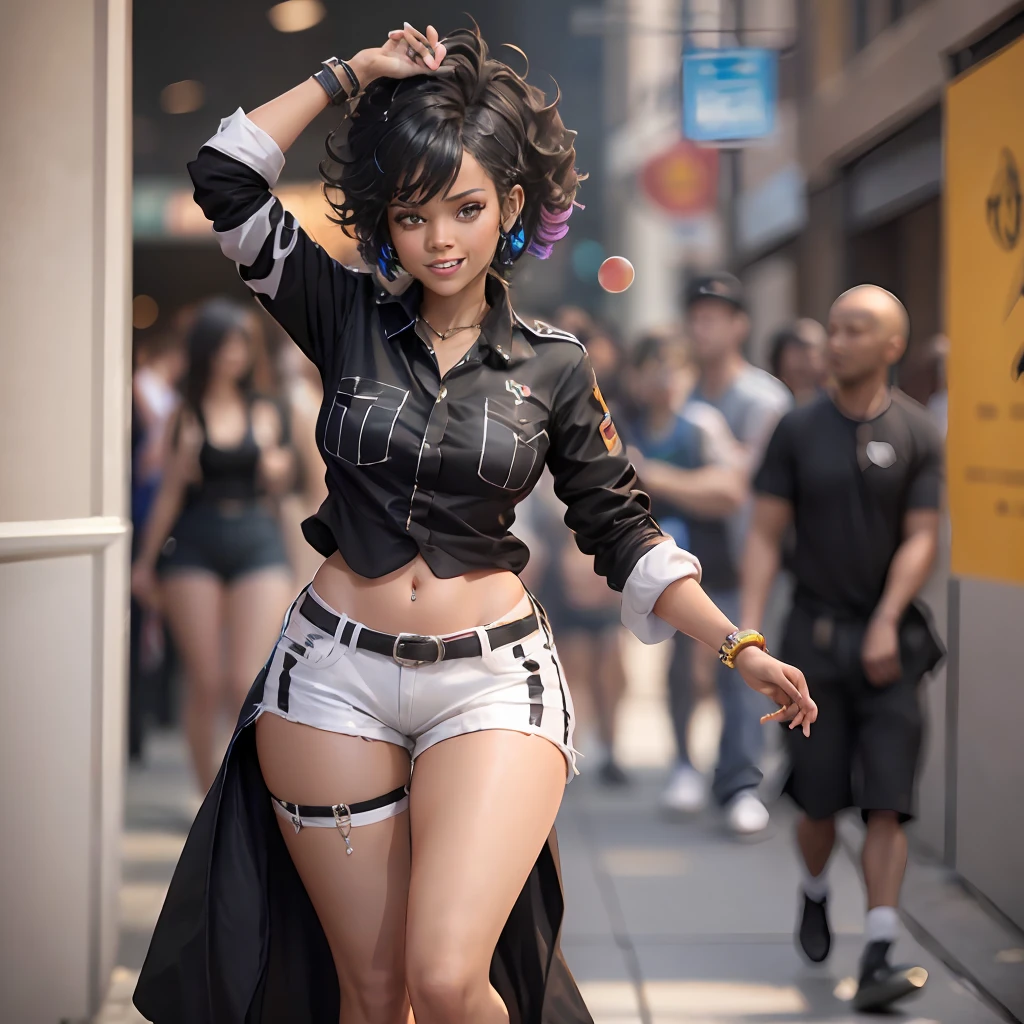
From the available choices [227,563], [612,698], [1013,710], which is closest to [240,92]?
[227,563]

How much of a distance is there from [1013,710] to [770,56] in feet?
9.11

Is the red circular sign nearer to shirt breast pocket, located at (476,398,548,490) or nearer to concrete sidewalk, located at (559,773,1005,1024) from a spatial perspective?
concrete sidewalk, located at (559,773,1005,1024)

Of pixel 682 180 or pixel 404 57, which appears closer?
pixel 404 57

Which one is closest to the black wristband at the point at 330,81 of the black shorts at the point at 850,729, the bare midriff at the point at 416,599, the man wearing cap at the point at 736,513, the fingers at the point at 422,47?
the fingers at the point at 422,47

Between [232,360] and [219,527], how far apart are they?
618mm

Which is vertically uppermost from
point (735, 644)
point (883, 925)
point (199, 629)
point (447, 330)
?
point (447, 330)

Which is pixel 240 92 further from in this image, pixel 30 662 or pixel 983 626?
pixel 983 626

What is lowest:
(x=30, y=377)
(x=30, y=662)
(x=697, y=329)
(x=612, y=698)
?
(x=612, y=698)

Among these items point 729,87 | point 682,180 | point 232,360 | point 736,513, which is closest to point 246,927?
point 232,360

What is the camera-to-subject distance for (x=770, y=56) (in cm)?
516

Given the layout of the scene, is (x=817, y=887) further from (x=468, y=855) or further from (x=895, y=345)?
(x=468, y=855)

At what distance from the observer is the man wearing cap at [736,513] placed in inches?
198

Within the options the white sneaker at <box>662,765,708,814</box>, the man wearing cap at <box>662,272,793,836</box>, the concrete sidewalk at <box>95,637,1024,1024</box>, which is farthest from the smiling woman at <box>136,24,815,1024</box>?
the white sneaker at <box>662,765,708,814</box>

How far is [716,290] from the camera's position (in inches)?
209
